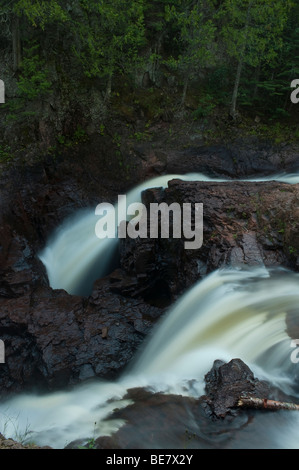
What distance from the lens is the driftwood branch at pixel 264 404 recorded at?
372 centimetres

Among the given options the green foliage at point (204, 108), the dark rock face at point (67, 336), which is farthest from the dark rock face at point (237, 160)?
the dark rock face at point (67, 336)

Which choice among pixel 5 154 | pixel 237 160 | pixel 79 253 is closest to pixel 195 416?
pixel 79 253

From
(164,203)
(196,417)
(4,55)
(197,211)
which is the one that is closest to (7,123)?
(4,55)

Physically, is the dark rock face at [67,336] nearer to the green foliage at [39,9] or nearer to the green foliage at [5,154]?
the green foliage at [5,154]

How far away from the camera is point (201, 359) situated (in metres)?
4.84

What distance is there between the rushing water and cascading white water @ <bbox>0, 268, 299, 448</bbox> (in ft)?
0.04

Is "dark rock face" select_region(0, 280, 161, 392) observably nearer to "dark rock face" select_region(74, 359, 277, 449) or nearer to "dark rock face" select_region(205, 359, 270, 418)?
"dark rock face" select_region(74, 359, 277, 449)

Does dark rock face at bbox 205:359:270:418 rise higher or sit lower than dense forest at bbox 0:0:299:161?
lower

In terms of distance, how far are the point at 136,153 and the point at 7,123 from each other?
4.27 meters

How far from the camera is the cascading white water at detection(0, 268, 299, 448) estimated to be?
418 centimetres

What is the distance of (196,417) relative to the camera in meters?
3.89

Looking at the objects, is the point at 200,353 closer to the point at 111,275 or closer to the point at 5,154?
the point at 111,275

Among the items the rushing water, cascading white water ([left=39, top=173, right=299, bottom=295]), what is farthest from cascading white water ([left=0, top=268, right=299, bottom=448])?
cascading white water ([left=39, top=173, right=299, bottom=295])

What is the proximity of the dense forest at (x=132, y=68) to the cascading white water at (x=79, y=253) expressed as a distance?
272 cm
